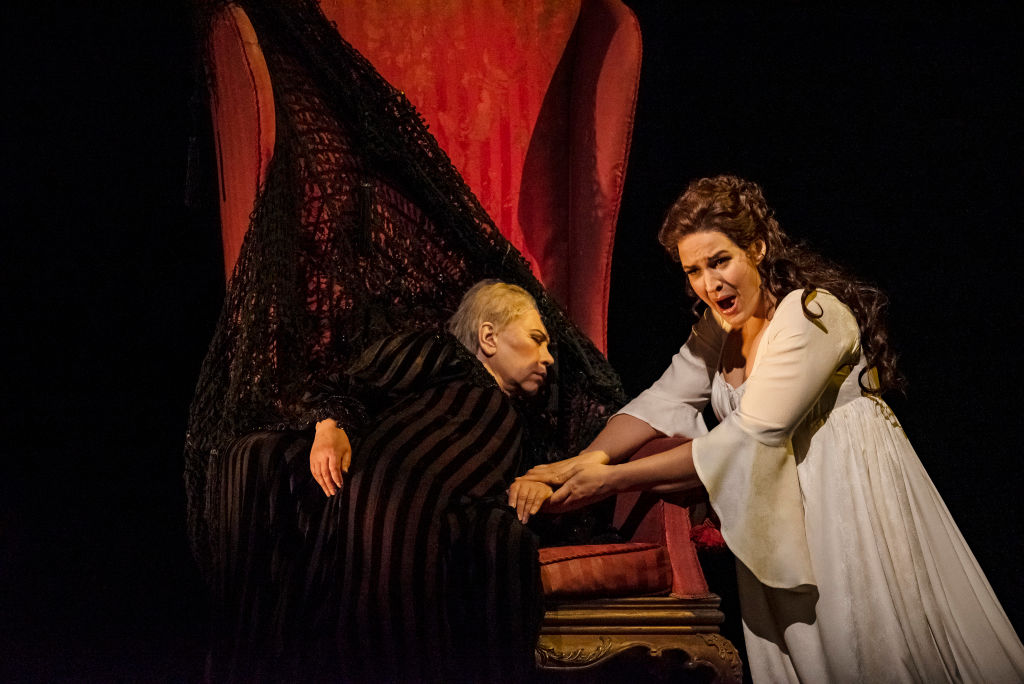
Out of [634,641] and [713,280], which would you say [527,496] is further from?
[713,280]

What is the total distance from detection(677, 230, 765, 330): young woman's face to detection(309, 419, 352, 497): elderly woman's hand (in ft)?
2.41

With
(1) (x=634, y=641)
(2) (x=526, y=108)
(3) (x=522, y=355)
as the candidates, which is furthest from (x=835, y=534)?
(2) (x=526, y=108)

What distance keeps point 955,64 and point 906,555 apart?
130cm

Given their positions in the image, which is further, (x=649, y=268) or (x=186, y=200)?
(x=649, y=268)

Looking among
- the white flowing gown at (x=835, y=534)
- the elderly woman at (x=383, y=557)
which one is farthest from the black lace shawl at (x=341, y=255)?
the white flowing gown at (x=835, y=534)

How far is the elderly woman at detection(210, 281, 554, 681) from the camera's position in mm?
1449

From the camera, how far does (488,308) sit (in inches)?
74.2

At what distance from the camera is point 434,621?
1457mm

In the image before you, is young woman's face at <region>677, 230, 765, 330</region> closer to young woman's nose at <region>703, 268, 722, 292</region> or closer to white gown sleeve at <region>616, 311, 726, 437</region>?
young woman's nose at <region>703, 268, 722, 292</region>

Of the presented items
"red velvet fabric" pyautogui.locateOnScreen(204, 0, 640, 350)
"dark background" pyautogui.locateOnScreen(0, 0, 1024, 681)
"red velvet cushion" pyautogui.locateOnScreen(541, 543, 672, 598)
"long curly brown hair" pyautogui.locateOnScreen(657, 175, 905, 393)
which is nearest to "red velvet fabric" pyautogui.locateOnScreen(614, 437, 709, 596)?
"red velvet cushion" pyautogui.locateOnScreen(541, 543, 672, 598)

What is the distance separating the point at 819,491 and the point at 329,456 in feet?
2.83

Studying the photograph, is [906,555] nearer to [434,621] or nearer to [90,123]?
[434,621]

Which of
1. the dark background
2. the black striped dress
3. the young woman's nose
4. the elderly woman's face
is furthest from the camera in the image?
the dark background

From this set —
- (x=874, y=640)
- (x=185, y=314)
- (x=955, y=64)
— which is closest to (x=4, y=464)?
(x=185, y=314)
